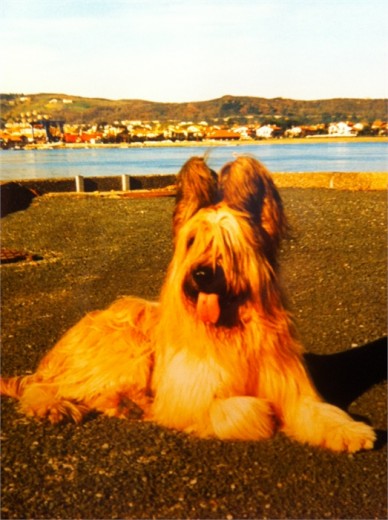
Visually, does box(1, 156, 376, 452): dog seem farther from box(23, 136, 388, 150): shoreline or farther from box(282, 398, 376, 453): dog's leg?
box(23, 136, 388, 150): shoreline

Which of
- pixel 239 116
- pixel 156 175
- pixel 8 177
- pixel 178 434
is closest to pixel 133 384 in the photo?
pixel 178 434

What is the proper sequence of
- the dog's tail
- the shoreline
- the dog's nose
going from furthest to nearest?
the shoreline, the dog's tail, the dog's nose

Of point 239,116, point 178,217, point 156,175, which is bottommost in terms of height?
point 156,175

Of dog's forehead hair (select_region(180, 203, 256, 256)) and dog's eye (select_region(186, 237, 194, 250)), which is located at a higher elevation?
dog's forehead hair (select_region(180, 203, 256, 256))

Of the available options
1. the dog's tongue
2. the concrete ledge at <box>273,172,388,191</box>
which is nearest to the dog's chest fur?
the dog's tongue

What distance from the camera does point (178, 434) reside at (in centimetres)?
384

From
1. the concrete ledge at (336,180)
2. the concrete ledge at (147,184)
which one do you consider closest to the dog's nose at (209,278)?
the concrete ledge at (147,184)

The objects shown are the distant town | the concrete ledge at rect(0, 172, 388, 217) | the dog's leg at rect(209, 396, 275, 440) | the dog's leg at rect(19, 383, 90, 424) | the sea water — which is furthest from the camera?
the concrete ledge at rect(0, 172, 388, 217)

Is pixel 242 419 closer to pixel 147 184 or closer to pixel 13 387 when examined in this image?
pixel 13 387

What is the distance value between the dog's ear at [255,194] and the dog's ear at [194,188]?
64mm

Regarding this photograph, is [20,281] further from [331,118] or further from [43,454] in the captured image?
[43,454]

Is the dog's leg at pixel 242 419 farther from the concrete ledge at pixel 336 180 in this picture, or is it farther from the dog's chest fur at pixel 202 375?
the concrete ledge at pixel 336 180

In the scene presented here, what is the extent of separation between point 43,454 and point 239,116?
3.44 meters

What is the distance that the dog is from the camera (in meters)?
3.40
